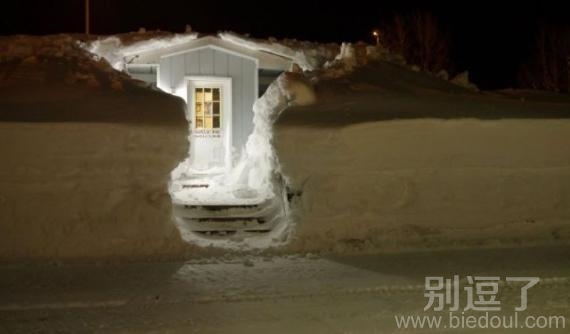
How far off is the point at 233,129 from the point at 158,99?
10.6 ft

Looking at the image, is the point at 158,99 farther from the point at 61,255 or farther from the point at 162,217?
the point at 61,255

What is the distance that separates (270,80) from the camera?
15.1 m

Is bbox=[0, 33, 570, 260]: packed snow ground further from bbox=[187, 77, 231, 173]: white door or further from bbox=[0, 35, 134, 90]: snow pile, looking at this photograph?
bbox=[187, 77, 231, 173]: white door

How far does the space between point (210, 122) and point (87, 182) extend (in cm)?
464

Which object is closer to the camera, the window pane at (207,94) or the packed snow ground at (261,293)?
the packed snow ground at (261,293)

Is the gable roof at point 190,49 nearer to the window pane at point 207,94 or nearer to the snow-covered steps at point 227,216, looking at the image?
the window pane at point 207,94

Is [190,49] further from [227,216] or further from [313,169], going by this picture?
[313,169]

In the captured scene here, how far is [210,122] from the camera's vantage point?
14.2 m

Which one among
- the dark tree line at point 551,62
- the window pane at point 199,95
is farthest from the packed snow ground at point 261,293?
the dark tree line at point 551,62

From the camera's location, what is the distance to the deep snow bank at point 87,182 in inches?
382

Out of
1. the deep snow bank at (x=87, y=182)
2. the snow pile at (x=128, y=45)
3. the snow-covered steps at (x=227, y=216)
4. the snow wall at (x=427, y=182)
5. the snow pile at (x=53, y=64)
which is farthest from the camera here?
the snow pile at (x=128, y=45)

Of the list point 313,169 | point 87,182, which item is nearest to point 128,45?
point 87,182

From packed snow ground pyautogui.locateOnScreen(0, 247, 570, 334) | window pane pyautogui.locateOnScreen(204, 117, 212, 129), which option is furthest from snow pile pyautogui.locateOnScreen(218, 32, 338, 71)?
packed snow ground pyautogui.locateOnScreen(0, 247, 570, 334)

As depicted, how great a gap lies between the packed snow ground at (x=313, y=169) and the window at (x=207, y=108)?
2434mm
